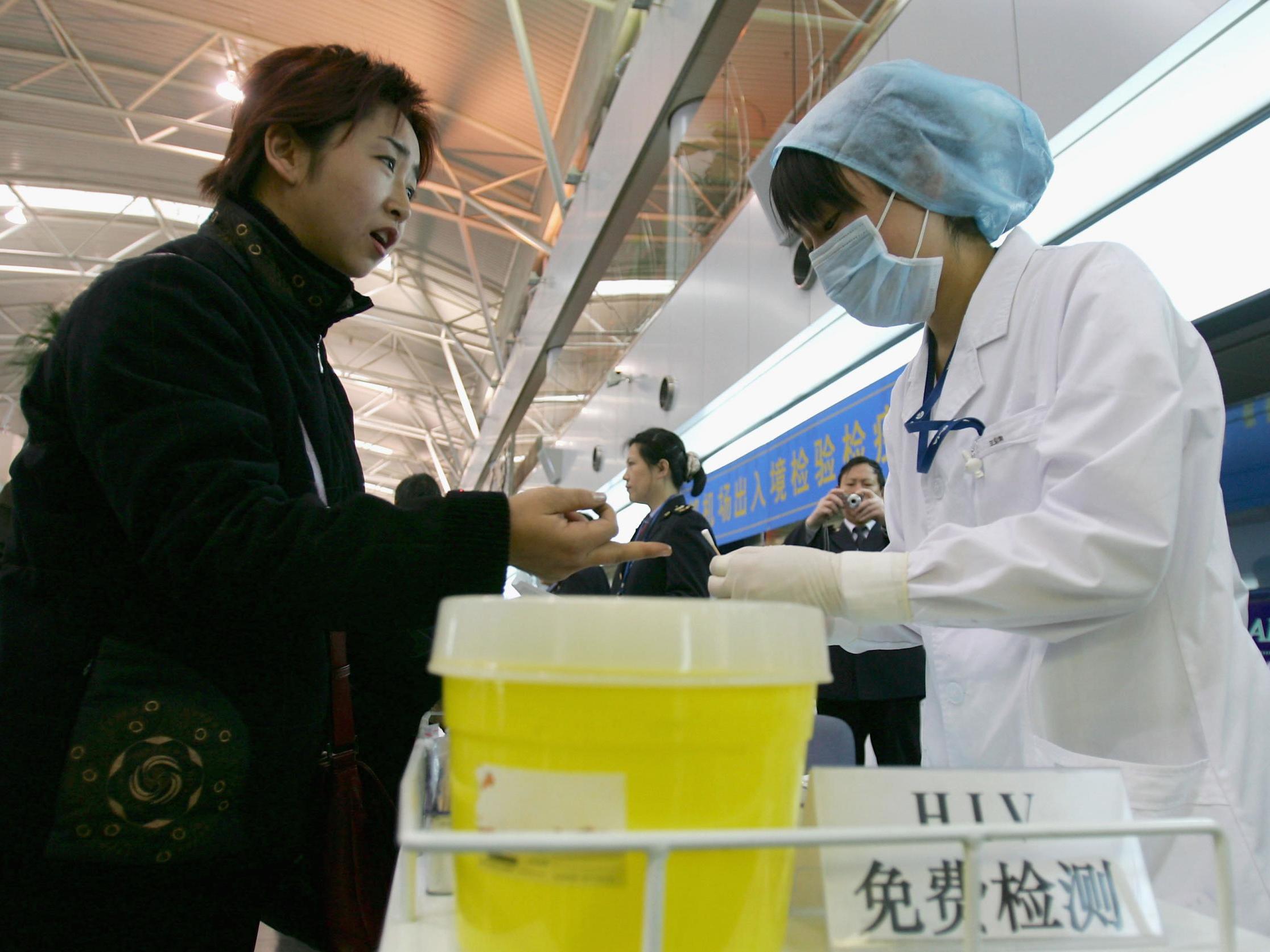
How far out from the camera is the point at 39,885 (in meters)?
0.60

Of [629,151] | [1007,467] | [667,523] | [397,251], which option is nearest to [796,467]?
[667,523]

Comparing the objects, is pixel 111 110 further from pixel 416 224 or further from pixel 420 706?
pixel 420 706

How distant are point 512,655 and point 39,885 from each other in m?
0.55

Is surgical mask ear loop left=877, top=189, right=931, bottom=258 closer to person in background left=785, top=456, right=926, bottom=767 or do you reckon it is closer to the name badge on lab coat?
the name badge on lab coat

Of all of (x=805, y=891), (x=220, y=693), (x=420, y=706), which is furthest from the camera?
(x=420, y=706)

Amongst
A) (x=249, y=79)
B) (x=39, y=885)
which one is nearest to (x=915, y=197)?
(x=249, y=79)

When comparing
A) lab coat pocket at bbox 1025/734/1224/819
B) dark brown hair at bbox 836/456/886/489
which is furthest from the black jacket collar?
dark brown hair at bbox 836/456/886/489

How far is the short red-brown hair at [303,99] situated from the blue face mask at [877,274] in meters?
0.57

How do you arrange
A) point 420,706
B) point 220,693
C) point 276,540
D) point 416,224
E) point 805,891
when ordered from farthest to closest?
1. point 416,224
2. point 420,706
3. point 220,693
4. point 276,540
5. point 805,891

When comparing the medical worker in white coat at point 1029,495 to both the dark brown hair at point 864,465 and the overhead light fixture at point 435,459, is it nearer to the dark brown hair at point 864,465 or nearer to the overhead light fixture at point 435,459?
the dark brown hair at point 864,465

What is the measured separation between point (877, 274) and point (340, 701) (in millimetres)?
813

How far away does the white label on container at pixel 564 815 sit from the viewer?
29 cm

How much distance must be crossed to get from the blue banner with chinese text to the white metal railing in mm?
2355

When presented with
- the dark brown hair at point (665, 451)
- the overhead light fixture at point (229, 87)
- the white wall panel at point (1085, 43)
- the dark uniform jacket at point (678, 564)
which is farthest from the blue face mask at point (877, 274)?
the overhead light fixture at point (229, 87)
